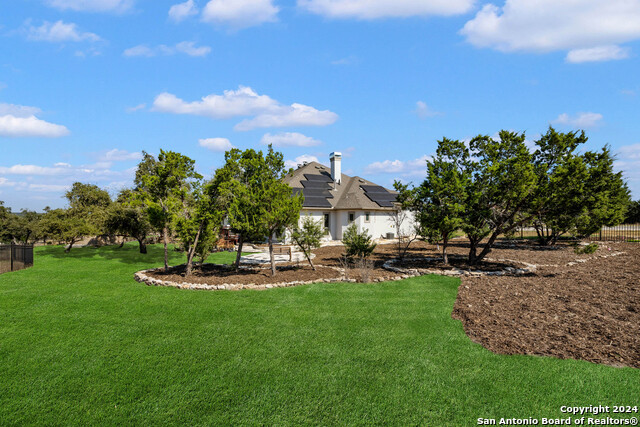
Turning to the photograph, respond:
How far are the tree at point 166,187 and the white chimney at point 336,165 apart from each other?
1802 cm

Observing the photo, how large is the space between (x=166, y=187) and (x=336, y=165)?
61.8ft

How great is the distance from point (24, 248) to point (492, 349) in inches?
710

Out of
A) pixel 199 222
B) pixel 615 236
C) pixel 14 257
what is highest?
pixel 199 222

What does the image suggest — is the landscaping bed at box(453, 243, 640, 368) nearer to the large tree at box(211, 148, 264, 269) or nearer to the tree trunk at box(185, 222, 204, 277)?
the large tree at box(211, 148, 264, 269)

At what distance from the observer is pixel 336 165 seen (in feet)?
99.0

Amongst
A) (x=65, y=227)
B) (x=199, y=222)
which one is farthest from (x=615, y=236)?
(x=65, y=227)

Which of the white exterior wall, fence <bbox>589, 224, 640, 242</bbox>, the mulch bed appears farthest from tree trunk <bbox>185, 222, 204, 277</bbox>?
fence <bbox>589, 224, 640, 242</bbox>

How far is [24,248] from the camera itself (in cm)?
1456

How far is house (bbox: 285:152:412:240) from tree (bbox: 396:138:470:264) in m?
10.6

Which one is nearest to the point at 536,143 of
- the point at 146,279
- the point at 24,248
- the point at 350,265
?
the point at 350,265

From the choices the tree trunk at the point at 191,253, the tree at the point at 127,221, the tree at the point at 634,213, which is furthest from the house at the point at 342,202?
the tree at the point at 634,213

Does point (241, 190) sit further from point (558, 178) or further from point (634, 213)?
point (634, 213)

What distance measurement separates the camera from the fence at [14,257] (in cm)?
1366

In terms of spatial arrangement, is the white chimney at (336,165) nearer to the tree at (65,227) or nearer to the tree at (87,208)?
A: the tree at (87,208)
